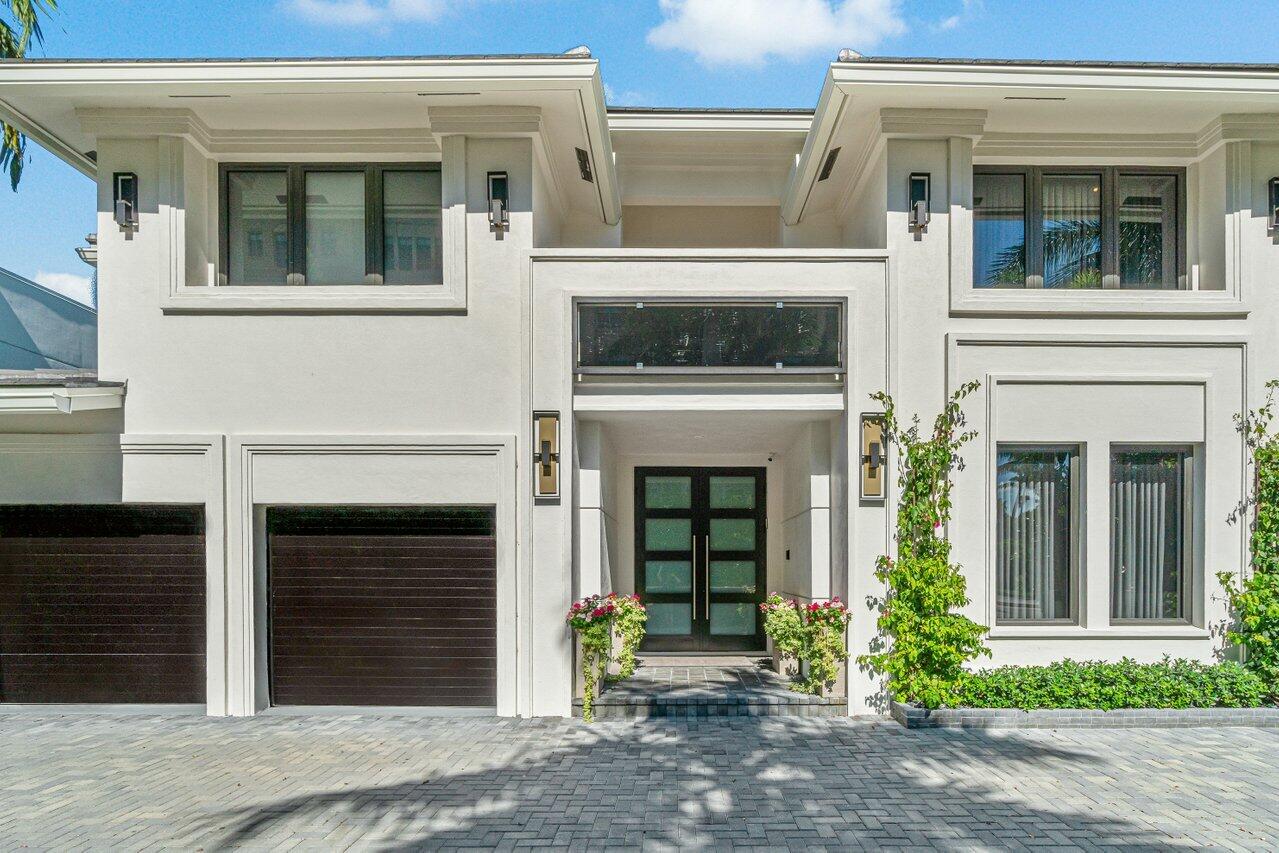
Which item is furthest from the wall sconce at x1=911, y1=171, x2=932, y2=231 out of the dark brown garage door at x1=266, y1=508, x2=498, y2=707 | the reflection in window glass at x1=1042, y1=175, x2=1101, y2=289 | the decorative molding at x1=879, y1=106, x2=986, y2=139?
the dark brown garage door at x1=266, y1=508, x2=498, y2=707

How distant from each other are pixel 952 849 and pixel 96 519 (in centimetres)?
872

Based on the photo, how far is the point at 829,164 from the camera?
9562mm

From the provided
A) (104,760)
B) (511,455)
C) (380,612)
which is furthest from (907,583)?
(104,760)

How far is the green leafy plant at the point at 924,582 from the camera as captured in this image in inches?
310

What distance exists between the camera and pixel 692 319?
27.7 ft

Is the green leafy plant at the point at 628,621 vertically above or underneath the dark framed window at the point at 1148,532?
underneath

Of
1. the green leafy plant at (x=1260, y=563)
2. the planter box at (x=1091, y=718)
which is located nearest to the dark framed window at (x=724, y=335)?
the planter box at (x=1091, y=718)

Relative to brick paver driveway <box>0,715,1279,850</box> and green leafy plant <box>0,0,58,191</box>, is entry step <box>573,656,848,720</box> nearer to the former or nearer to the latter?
brick paver driveway <box>0,715,1279,850</box>

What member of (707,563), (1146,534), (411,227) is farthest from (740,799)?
(411,227)

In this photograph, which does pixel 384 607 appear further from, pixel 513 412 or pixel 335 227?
pixel 335 227

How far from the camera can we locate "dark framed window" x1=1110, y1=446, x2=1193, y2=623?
8531mm

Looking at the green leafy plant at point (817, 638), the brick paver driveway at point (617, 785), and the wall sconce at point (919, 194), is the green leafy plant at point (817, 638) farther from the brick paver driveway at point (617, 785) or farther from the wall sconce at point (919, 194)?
the wall sconce at point (919, 194)

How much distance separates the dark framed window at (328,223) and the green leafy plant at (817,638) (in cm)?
552

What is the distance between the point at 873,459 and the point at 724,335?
2.00 m
